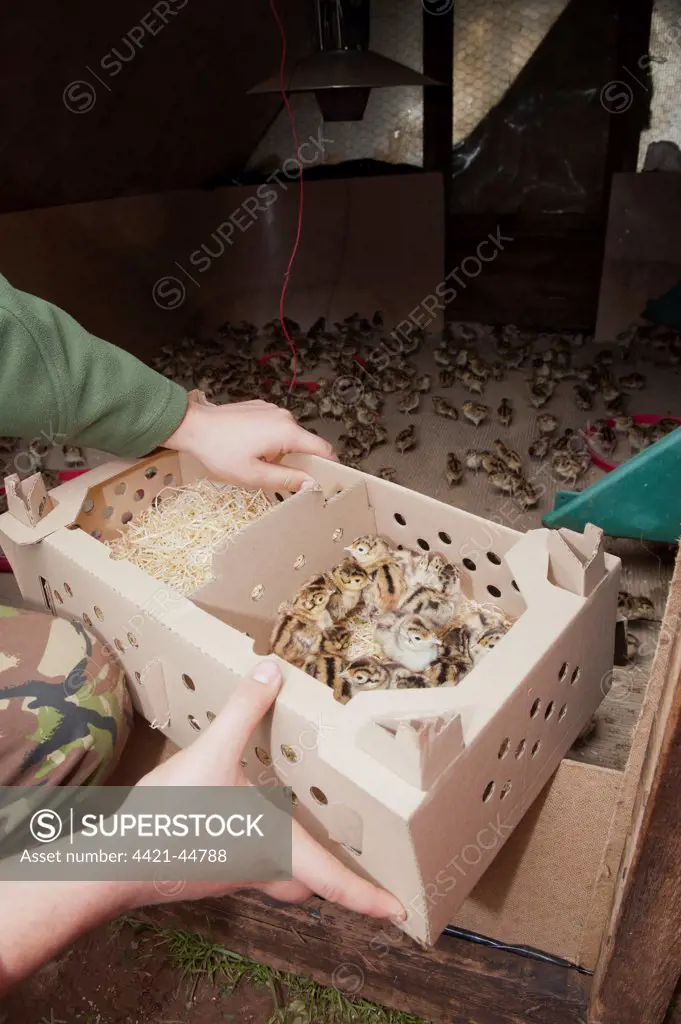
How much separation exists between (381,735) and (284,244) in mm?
3458

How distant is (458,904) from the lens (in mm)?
955

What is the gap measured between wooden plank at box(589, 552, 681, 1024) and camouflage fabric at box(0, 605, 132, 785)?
29.3 inches

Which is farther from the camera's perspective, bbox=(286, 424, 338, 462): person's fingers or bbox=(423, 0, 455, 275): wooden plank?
bbox=(423, 0, 455, 275): wooden plank

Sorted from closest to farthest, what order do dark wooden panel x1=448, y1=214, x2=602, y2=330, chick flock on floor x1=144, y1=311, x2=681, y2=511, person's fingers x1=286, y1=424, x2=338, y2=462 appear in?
1. person's fingers x1=286, y1=424, x2=338, y2=462
2. chick flock on floor x1=144, y1=311, x2=681, y2=511
3. dark wooden panel x1=448, y1=214, x2=602, y2=330

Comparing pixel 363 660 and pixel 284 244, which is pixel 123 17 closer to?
pixel 284 244

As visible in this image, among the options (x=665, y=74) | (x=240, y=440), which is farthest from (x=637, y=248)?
(x=240, y=440)

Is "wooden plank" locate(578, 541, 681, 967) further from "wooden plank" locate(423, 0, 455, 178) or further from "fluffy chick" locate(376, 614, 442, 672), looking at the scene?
"wooden plank" locate(423, 0, 455, 178)

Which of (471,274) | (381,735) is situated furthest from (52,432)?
(471,274)

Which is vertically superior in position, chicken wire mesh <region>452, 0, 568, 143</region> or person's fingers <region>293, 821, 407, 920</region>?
chicken wire mesh <region>452, 0, 568, 143</region>

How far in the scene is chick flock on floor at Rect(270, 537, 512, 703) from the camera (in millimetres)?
1187

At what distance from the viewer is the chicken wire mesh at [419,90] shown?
3941 mm

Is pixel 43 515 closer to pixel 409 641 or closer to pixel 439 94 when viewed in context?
pixel 409 641

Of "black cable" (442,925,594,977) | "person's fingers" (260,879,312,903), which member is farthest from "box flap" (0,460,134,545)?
"black cable" (442,925,594,977)

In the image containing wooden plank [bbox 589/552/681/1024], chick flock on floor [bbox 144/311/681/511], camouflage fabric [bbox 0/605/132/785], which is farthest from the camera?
chick flock on floor [bbox 144/311/681/511]
